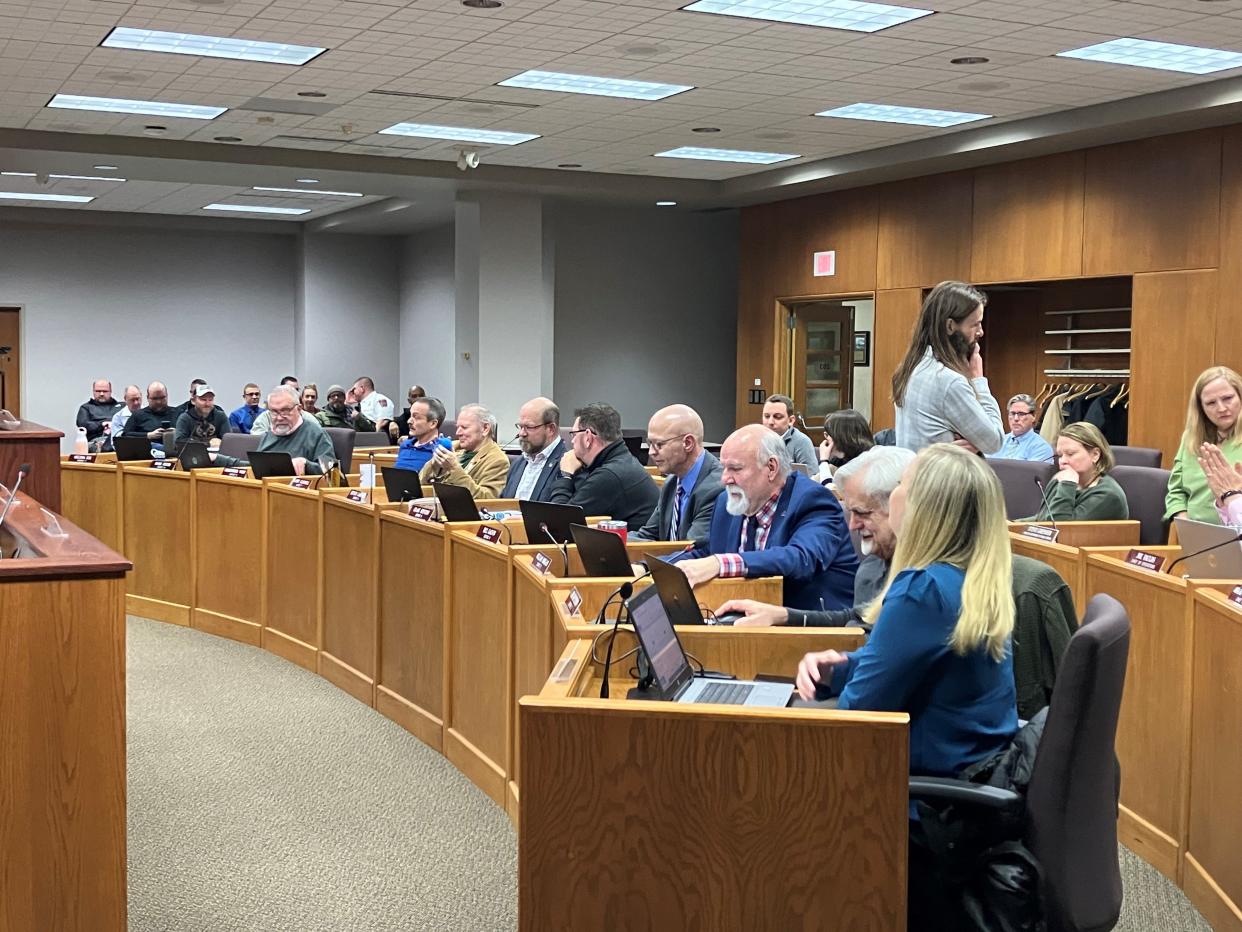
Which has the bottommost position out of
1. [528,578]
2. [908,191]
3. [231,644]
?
[231,644]

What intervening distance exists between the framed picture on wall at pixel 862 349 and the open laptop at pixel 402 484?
8755 millimetres

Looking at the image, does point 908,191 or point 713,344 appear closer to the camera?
point 908,191

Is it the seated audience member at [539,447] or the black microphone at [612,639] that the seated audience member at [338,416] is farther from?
the black microphone at [612,639]

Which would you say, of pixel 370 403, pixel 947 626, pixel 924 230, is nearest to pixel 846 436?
pixel 924 230

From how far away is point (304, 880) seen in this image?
4.00 m

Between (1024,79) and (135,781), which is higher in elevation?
(1024,79)

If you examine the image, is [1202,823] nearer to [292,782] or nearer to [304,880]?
[304,880]

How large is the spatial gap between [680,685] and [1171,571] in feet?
6.55

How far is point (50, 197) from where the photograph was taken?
1555 cm

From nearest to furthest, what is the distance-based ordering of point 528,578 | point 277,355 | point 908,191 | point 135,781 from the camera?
1. point 528,578
2. point 135,781
3. point 908,191
4. point 277,355

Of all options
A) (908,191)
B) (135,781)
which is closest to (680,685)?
(135,781)

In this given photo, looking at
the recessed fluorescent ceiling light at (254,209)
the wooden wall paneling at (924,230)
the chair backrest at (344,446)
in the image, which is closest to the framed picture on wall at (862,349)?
the wooden wall paneling at (924,230)

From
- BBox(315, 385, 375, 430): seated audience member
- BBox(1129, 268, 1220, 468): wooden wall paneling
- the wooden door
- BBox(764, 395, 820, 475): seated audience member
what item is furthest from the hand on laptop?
BBox(315, 385, 375, 430): seated audience member

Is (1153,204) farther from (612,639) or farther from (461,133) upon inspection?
(612,639)
